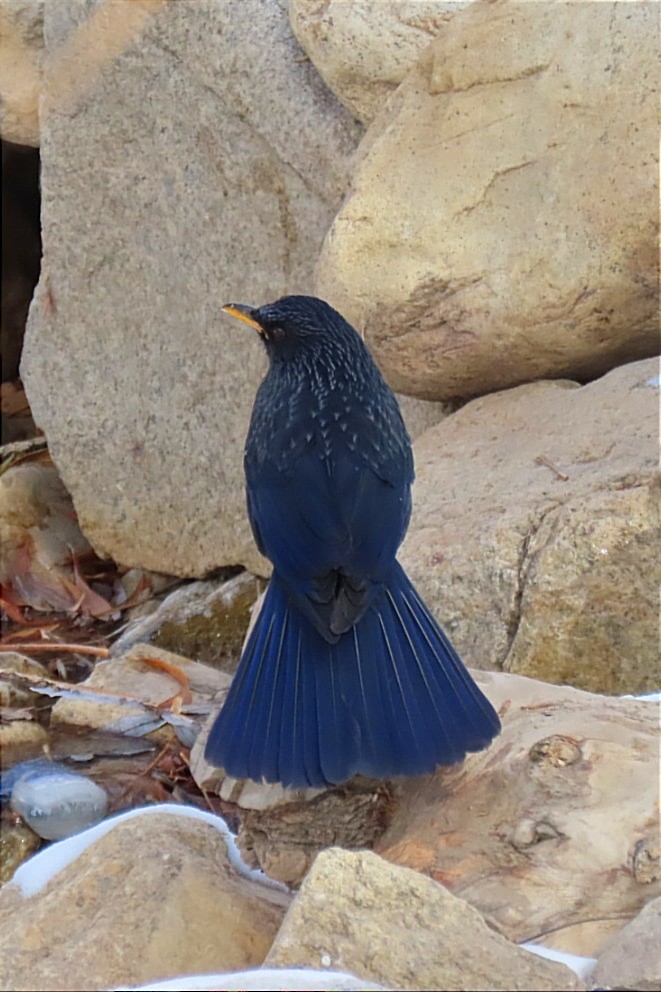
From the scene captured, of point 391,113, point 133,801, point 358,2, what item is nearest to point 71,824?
point 133,801

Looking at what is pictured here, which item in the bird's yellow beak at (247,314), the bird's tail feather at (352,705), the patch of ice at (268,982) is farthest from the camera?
the bird's yellow beak at (247,314)

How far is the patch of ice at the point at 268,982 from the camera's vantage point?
5.66 ft

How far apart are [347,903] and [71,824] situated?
208 centimetres

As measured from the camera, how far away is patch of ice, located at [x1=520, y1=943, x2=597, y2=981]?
1979mm

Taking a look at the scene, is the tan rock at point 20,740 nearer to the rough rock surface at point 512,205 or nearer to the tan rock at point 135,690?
the tan rock at point 135,690

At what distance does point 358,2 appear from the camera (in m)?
4.33

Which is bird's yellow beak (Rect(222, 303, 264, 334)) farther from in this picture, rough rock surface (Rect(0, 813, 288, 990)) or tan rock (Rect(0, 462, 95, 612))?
tan rock (Rect(0, 462, 95, 612))

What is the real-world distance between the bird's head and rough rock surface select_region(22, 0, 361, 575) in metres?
1.40

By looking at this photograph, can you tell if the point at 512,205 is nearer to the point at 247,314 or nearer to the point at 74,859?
the point at 247,314

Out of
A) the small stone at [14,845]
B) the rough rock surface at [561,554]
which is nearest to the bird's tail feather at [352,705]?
the rough rock surface at [561,554]

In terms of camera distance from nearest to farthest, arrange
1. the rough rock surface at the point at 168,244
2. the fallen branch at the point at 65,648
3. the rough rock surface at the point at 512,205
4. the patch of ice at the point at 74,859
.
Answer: the patch of ice at the point at 74,859
the rough rock surface at the point at 512,205
the rough rock surface at the point at 168,244
the fallen branch at the point at 65,648

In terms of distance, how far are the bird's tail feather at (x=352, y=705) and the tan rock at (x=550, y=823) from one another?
102mm

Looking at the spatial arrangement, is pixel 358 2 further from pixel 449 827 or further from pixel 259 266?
pixel 449 827

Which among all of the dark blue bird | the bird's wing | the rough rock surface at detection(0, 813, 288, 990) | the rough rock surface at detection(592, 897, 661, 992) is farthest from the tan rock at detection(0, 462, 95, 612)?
the rough rock surface at detection(592, 897, 661, 992)
